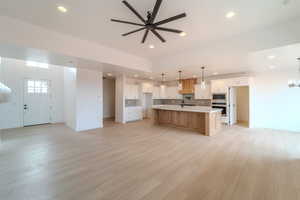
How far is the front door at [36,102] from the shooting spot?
21.2 ft

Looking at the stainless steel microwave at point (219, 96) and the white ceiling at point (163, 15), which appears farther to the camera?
the stainless steel microwave at point (219, 96)

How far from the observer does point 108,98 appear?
379 inches

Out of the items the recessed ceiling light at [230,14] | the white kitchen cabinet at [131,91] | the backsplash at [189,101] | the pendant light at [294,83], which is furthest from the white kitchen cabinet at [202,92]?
the recessed ceiling light at [230,14]

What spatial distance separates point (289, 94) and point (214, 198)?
6603 millimetres

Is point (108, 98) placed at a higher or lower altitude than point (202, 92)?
lower

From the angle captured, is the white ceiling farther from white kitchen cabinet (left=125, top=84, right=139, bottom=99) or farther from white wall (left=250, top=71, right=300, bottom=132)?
white kitchen cabinet (left=125, top=84, right=139, bottom=99)

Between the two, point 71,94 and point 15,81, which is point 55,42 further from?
point 15,81

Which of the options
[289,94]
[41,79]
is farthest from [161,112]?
[41,79]

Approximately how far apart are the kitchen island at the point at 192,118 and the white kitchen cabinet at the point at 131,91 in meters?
2.06

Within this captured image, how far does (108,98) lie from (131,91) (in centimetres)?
234

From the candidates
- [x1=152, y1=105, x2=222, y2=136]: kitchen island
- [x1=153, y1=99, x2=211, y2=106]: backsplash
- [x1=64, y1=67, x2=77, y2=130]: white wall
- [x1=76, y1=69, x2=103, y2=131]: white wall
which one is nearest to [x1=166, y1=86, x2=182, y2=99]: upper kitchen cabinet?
[x1=153, y1=99, x2=211, y2=106]: backsplash

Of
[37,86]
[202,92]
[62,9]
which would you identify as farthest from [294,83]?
[37,86]

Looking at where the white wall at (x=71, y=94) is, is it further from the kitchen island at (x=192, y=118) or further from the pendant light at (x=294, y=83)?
the pendant light at (x=294, y=83)

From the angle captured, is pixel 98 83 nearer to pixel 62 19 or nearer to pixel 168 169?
pixel 62 19
